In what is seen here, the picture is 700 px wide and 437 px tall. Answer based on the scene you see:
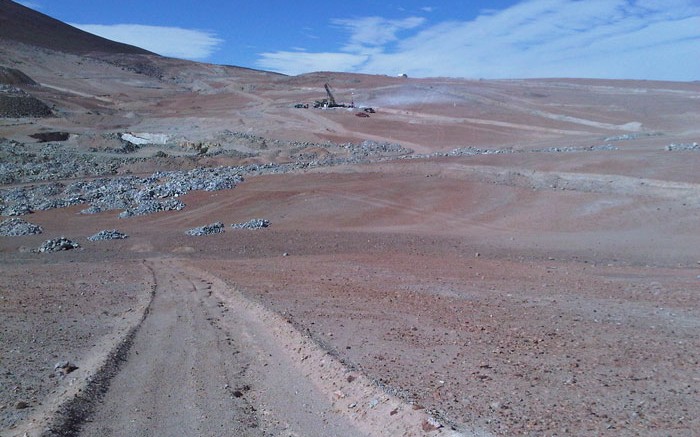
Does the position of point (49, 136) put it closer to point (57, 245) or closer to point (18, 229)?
point (18, 229)

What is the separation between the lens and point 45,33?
113375 mm

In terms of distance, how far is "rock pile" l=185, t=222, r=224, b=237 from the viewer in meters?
19.0

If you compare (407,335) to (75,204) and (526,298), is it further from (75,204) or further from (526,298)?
(75,204)

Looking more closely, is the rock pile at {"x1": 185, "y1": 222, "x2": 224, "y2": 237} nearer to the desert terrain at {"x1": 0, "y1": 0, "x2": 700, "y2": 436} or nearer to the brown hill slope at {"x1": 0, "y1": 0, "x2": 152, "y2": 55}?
the desert terrain at {"x1": 0, "y1": 0, "x2": 700, "y2": 436}

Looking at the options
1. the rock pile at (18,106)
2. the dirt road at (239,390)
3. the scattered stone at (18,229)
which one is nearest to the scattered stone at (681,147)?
the dirt road at (239,390)

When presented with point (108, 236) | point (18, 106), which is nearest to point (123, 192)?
point (108, 236)

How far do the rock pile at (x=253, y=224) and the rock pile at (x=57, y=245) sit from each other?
15.6 ft

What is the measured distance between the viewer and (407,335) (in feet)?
26.6

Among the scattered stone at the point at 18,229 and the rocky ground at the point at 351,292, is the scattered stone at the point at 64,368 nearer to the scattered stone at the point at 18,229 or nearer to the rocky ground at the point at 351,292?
the rocky ground at the point at 351,292

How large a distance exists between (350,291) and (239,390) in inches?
189

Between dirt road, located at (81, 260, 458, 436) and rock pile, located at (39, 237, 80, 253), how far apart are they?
369 inches

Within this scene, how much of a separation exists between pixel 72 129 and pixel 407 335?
151ft

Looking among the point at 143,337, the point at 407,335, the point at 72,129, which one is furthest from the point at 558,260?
the point at 72,129

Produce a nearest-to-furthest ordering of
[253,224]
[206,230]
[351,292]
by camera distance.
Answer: [351,292] < [206,230] < [253,224]
